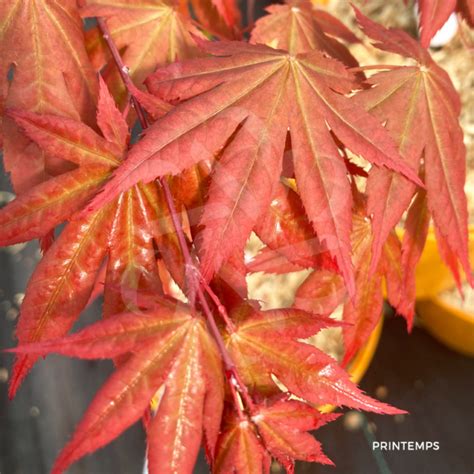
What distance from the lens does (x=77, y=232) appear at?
400 mm

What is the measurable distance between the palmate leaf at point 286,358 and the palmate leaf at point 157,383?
0.9 inches

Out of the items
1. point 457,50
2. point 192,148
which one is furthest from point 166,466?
point 457,50

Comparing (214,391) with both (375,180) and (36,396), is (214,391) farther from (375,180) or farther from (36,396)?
(36,396)

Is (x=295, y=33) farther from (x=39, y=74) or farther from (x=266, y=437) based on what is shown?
(x=266, y=437)

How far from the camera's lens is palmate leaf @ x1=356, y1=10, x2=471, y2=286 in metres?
0.44

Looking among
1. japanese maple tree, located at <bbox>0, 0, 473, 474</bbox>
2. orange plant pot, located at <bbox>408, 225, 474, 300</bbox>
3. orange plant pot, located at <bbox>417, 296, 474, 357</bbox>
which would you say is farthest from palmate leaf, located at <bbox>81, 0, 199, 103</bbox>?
orange plant pot, located at <bbox>417, 296, 474, 357</bbox>

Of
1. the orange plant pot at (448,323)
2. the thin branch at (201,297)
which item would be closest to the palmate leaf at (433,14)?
the thin branch at (201,297)

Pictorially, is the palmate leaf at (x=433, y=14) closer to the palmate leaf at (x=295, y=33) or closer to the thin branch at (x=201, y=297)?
the palmate leaf at (x=295, y=33)

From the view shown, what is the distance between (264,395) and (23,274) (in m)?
0.81

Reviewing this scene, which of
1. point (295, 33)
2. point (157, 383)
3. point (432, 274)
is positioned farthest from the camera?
point (432, 274)

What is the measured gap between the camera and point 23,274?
107 centimetres

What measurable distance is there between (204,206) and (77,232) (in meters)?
0.09

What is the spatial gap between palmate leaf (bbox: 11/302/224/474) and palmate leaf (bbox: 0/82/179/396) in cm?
4

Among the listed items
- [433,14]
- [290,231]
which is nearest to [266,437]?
[290,231]
